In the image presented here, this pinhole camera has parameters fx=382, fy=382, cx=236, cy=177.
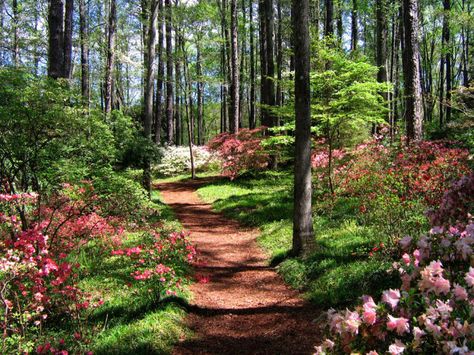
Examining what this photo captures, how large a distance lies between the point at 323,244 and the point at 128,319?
3.81 metres

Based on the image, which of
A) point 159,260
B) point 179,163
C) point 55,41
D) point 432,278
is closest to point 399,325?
point 432,278

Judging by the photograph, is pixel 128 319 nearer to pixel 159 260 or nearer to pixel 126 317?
pixel 126 317

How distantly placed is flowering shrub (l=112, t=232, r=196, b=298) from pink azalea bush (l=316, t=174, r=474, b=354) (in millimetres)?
3764

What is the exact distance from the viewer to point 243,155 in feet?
51.1

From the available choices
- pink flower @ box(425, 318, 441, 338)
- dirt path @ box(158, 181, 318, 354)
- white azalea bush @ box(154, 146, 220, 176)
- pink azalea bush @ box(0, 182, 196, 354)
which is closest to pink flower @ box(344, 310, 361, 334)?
pink flower @ box(425, 318, 441, 338)

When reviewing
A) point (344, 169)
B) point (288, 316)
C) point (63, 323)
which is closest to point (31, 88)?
point (63, 323)

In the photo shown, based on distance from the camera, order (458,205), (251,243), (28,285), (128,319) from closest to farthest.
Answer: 1. (458,205)
2. (28,285)
3. (128,319)
4. (251,243)

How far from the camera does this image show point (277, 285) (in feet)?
21.1

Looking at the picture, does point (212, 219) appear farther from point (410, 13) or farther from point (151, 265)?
point (410, 13)

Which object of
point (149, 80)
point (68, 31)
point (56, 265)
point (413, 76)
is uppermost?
point (68, 31)

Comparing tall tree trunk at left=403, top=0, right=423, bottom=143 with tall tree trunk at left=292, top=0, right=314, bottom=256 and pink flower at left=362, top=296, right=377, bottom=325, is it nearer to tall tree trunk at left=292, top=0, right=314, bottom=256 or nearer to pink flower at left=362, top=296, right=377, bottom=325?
tall tree trunk at left=292, top=0, right=314, bottom=256

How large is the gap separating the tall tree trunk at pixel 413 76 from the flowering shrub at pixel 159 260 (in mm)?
6509

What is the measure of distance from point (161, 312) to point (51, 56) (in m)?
6.12

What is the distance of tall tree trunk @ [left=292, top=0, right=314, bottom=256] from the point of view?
6.70 meters
